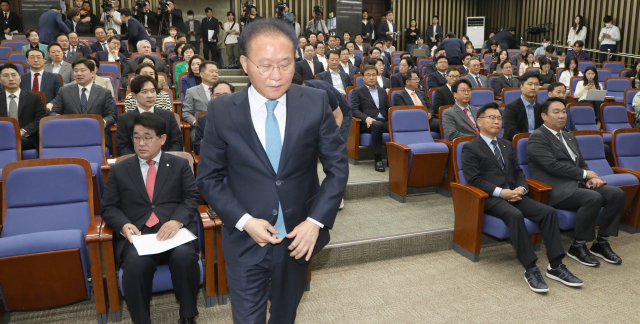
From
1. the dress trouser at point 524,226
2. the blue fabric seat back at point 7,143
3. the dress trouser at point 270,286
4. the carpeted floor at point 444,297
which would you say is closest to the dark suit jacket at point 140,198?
the carpeted floor at point 444,297

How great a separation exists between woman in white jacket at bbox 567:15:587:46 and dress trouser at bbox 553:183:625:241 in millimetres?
8633

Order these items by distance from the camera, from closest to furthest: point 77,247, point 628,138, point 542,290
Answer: point 77,247 → point 542,290 → point 628,138

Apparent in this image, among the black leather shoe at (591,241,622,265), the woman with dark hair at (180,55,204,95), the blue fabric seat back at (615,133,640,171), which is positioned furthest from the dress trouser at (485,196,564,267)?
the woman with dark hair at (180,55,204,95)

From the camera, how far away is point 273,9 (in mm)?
10680

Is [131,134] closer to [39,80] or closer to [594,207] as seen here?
[39,80]

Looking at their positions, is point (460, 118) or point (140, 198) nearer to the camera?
point (140, 198)

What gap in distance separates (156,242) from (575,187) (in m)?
2.63

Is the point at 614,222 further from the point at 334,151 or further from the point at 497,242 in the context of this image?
the point at 334,151

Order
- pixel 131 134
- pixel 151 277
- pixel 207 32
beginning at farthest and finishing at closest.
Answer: pixel 207 32 → pixel 131 134 → pixel 151 277

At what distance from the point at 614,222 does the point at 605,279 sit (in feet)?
1.57

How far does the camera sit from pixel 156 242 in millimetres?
2062

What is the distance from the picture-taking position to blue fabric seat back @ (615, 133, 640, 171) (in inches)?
139

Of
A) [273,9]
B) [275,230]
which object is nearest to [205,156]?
[275,230]

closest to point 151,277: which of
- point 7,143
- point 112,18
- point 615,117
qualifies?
point 7,143
